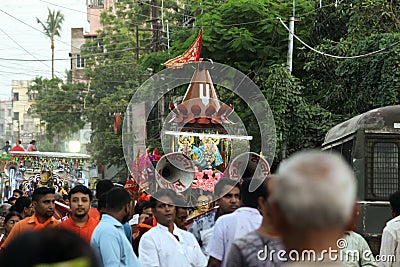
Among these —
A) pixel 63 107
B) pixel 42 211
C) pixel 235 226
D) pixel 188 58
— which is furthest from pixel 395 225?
pixel 63 107

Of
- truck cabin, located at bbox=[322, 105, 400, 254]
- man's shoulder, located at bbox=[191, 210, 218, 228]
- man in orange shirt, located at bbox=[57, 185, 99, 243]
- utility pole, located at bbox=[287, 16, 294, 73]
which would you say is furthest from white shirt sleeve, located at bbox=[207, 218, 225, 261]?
utility pole, located at bbox=[287, 16, 294, 73]

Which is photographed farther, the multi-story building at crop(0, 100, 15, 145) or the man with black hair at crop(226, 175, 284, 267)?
the multi-story building at crop(0, 100, 15, 145)

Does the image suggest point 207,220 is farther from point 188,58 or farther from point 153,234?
point 188,58

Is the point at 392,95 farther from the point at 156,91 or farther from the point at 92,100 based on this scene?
the point at 92,100

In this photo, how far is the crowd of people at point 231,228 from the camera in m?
3.03

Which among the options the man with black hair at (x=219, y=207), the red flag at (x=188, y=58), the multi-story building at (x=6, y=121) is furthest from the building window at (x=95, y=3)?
the man with black hair at (x=219, y=207)

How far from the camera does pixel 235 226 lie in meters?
7.02

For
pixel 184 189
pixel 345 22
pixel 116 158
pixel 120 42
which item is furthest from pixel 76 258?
pixel 120 42

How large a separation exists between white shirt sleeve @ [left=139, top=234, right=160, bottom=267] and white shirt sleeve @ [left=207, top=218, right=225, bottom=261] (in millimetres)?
911

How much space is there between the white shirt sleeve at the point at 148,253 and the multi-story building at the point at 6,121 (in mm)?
99234

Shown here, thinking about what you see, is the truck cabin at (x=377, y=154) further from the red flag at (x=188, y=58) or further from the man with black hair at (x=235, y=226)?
the man with black hair at (x=235, y=226)

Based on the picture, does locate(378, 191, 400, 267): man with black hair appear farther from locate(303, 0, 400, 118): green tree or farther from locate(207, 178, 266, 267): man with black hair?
locate(303, 0, 400, 118): green tree

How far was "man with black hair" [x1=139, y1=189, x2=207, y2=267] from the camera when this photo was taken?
8.04m

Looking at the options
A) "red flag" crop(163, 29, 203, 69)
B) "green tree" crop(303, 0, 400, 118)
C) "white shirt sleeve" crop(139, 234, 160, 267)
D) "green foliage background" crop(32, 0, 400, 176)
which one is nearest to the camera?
"white shirt sleeve" crop(139, 234, 160, 267)
